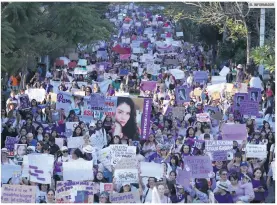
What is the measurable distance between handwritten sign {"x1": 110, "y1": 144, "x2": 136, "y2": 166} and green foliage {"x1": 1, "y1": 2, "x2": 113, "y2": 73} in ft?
26.0

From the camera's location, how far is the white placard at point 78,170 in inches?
591

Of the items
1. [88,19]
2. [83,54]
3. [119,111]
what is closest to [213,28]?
[83,54]

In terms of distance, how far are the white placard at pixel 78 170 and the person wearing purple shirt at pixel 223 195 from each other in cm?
190

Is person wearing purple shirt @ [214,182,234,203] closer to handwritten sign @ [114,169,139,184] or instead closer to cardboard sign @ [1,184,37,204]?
handwritten sign @ [114,169,139,184]

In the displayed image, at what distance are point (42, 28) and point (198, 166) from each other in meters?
16.8

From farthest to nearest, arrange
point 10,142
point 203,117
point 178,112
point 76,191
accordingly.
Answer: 1. point 178,112
2. point 203,117
3. point 10,142
4. point 76,191

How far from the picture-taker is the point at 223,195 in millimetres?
14461

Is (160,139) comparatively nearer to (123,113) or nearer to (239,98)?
(123,113)

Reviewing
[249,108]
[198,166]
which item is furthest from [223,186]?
[249,108]

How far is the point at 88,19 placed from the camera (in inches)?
1180

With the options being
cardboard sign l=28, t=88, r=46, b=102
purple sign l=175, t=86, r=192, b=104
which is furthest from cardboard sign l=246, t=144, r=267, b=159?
cardboard sign l=28, t=88, r=46, b=102

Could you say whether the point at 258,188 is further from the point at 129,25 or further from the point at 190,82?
the point at 129,25

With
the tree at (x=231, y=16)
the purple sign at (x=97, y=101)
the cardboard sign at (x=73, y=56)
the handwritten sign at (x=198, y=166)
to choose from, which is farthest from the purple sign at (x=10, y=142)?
the cardboard sign at (x=73, y=56)

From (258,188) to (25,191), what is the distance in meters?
3.35
